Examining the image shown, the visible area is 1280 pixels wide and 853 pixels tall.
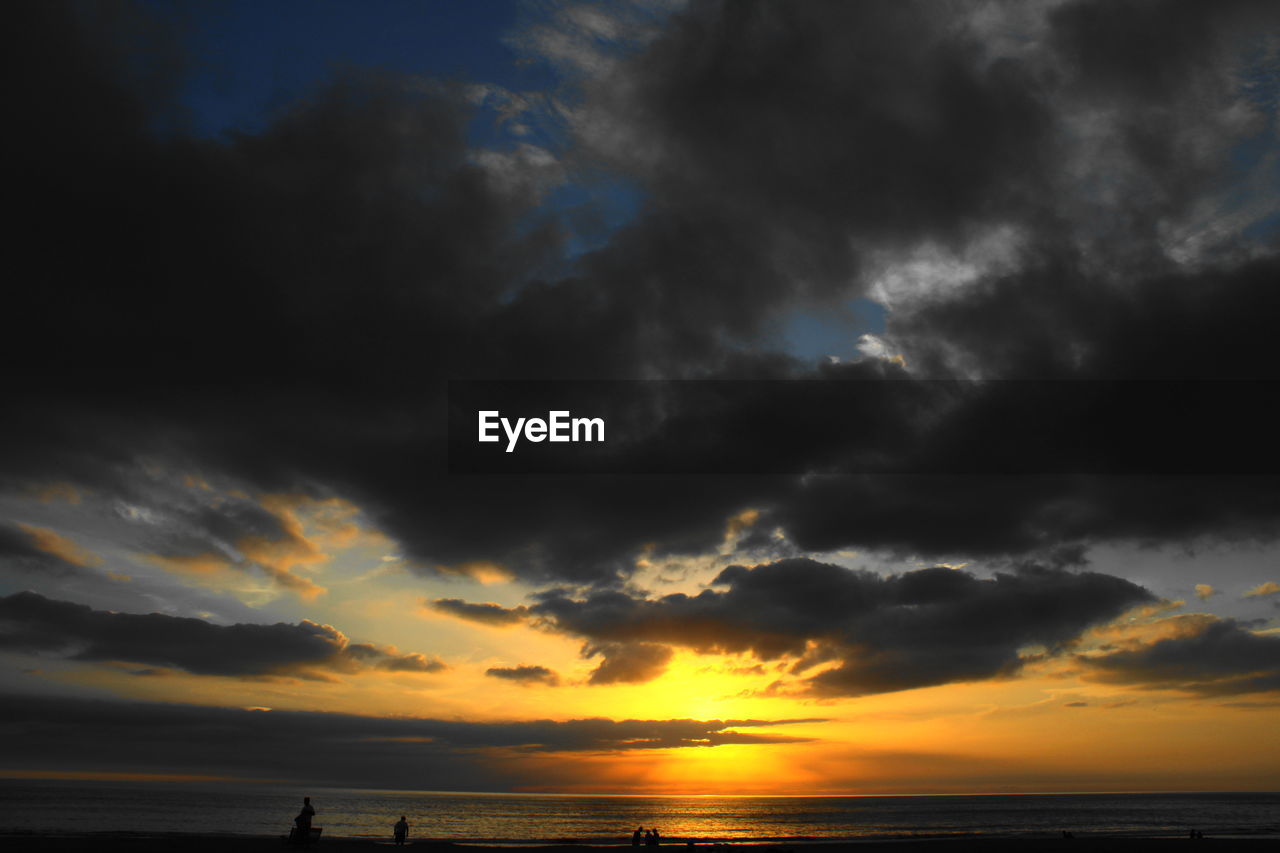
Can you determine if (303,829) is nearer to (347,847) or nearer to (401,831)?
(347,847)

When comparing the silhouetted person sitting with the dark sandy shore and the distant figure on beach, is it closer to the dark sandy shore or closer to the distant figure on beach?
the dark sandy shore

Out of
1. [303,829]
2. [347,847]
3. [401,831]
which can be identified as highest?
[303,829]

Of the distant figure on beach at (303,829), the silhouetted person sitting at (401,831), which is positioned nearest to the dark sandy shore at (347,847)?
the distant figure on beach at (303,829)

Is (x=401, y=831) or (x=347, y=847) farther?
(x=401, y=831)

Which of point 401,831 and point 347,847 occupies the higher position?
point 347,847

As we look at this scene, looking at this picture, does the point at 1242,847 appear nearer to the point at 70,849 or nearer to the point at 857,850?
the point at 857,850

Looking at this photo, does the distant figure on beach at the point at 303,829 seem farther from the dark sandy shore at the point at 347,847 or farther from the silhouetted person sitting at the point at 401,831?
the silhouetted person sitting at the point at 401,831

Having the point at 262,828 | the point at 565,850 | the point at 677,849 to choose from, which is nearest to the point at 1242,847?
the point at 677,849

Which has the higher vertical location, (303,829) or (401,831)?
(303,829)

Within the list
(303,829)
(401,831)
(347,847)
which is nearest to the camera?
(303,829)

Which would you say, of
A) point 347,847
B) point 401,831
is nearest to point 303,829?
point 347,847

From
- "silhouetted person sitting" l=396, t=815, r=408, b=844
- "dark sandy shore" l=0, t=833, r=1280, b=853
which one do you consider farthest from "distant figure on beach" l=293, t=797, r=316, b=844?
"silhouetted person sitting" l=396, t=815, r=408, b=844

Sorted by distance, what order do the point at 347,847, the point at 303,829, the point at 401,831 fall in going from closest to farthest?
the point at 303,829 < the point at 347,847 < the point at 401,831

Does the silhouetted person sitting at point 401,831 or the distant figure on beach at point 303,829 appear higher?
the distant figure on beach at point 303,829
